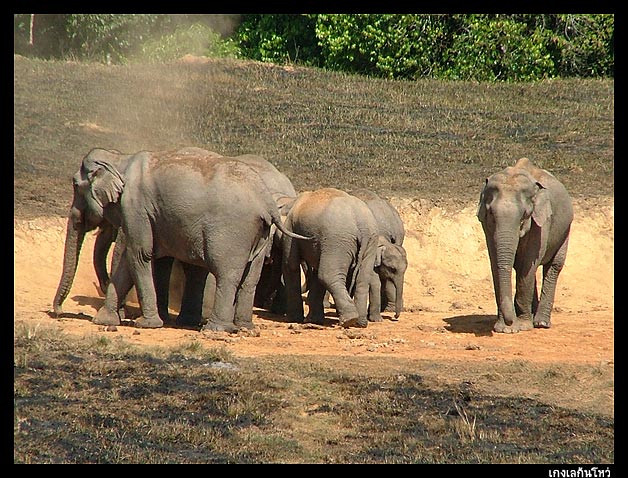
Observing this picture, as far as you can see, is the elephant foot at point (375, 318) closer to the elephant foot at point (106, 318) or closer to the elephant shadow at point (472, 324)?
the elephant shadow at point (472, 324)

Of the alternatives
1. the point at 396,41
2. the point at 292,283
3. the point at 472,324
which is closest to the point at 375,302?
the point at 292,283

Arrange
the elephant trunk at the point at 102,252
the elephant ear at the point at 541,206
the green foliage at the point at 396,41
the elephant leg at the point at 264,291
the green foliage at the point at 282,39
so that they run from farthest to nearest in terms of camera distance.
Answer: the green foliage at the point at 282,39
the green foliage at the point at 396,41
the elephant leg at the point at 264,291
the elephant trunk at the point at 102,252
the elephant ear at the point at 541,206

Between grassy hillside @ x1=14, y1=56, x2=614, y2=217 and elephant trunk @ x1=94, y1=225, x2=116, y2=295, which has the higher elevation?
grassy hillside @ x1=14, y1=56, x2=614, y2=217

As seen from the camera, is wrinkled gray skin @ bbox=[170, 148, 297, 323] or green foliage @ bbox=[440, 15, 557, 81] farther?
green foliage @ bbox=[440, 15, 557, 81]

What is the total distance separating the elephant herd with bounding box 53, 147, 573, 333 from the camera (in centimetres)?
1477

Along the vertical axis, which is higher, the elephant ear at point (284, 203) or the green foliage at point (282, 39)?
the green foliage at point (282, 39)

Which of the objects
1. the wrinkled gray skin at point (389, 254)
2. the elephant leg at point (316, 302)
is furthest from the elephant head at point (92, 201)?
the wrinkled gray skin at point (389, 254)

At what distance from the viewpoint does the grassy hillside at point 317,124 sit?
24406 mm

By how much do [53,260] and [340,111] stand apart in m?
11.2

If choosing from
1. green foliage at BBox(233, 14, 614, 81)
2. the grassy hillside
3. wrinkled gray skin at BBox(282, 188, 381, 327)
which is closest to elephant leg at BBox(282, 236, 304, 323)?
wrinkled gray skin at BBox(282, 188, 381, 327)

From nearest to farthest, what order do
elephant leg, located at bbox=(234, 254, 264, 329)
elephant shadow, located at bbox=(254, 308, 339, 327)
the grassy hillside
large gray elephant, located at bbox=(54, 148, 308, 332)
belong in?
large gray elephant, located at bbox=(54, 148, 308, 332), elephant leg, located at bbox=(234, 254, 264, 329), elephant shadow, located at bbox=(254, 308, 339, 327), the grassy hillside

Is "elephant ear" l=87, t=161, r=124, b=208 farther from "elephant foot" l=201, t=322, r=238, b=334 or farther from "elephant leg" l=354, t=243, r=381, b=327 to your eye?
"elephant leg" l=354, t=243, r=381, b=327

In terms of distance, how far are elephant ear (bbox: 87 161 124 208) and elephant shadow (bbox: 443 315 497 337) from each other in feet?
14.9

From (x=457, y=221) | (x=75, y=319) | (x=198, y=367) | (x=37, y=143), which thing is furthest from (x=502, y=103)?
(x=198, y=367)
